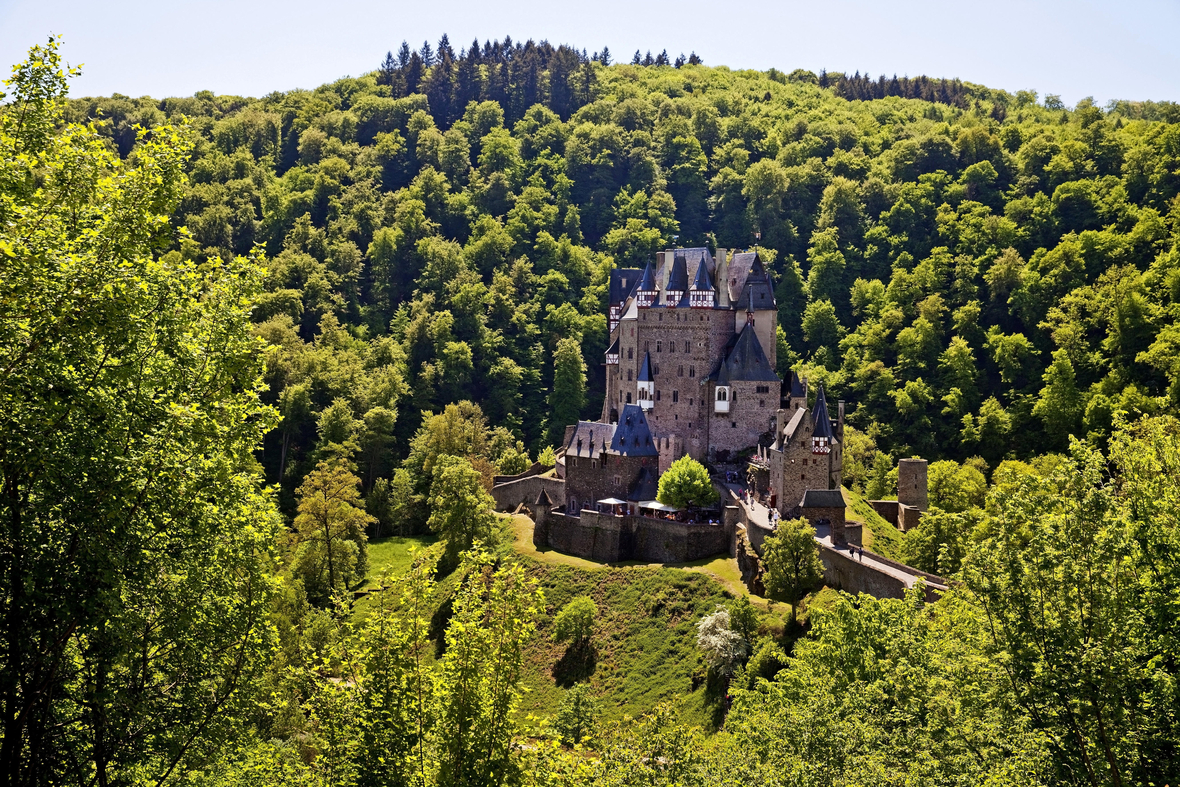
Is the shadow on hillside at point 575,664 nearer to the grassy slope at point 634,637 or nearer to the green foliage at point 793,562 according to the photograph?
the grassy slope at point 634,637

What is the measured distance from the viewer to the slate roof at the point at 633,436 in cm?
6219

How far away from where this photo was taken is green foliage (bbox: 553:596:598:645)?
5194 cm

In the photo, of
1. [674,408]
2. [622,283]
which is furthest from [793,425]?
[622,283]

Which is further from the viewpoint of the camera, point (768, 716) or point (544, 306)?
point (544, 306)

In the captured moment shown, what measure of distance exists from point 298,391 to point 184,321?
68.8 meters

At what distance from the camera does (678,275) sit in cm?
6562

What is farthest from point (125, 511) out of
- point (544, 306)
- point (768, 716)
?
point (544, 306)

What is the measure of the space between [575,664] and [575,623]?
6.71 feet

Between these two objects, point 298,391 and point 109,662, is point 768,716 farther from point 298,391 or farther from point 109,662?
point 298,391

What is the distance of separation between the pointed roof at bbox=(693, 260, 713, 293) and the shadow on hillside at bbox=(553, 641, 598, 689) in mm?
24158

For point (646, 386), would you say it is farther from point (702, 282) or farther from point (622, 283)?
point (622, 283)

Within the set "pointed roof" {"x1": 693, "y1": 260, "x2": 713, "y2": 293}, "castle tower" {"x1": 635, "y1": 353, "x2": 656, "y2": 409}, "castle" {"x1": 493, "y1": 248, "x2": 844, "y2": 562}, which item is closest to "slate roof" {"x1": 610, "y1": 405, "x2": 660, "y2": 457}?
"castle" {"x1": 493, "y1": 248, "x2": 844, "y2": 562}

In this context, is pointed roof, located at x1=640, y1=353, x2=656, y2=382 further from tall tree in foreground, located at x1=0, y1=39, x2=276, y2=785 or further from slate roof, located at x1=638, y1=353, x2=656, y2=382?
tall tree in foreground, located at x1=0, y1=39, x2=276, y2=785

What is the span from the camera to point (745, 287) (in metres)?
65.6
